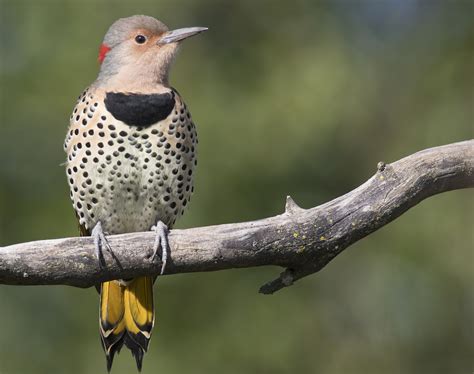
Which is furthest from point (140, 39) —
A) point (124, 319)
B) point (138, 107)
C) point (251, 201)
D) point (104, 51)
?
point (251, 201)

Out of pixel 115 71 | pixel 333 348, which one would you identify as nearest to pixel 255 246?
pixel 115 71

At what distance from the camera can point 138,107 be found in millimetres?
4934

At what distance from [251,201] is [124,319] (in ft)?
8.17

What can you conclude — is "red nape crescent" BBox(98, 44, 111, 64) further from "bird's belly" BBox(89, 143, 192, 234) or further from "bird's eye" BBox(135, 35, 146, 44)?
"bird's belly" BBox(89, 143, 192, 234)

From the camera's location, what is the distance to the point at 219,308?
7352mm

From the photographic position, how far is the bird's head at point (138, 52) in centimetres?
516

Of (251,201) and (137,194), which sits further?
(251,201)

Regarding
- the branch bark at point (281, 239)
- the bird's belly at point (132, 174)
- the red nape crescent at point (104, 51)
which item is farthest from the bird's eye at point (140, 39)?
the branch bark at point (281, 239)

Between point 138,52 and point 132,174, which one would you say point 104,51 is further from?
point 132,174

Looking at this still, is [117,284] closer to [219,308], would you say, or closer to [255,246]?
[255,246]

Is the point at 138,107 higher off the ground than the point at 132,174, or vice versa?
the point at 138,107

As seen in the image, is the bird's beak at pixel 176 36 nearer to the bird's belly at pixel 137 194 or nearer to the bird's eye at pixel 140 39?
the bird's eye at pixel 140 39

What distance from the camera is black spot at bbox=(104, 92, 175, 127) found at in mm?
4910

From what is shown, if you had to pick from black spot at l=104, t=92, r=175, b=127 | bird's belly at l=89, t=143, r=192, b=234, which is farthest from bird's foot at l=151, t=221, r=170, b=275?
black spot at l=104, t=92, r=175, b=127
